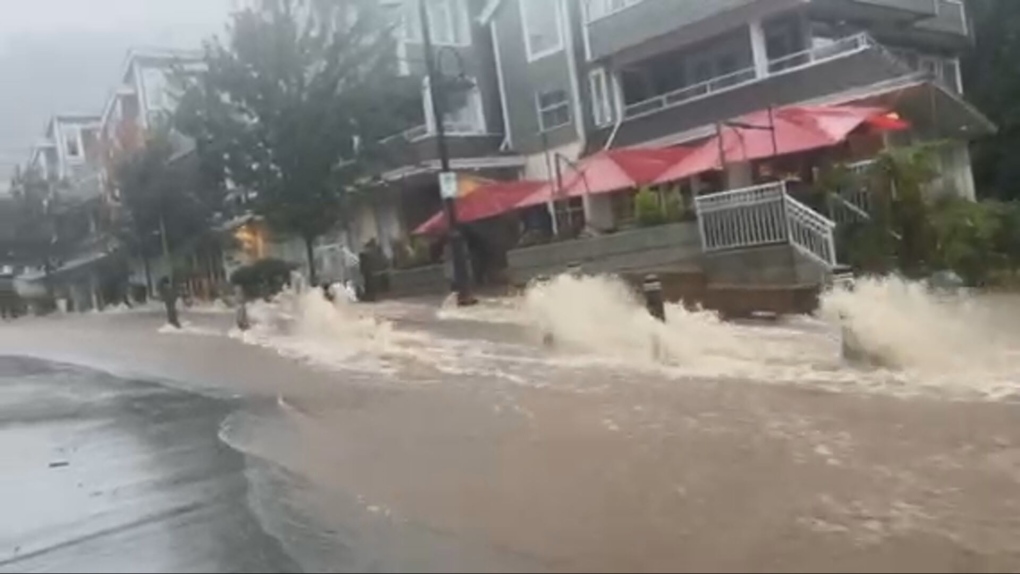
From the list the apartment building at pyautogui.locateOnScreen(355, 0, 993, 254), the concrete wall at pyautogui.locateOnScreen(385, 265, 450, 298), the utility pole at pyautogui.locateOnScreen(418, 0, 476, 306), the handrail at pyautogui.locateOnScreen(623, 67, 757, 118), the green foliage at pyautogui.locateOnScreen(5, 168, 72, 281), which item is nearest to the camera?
the green foliage at pyautogui.locateOnScreen(5, 168, 72, 281)

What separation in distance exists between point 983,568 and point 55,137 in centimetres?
1264

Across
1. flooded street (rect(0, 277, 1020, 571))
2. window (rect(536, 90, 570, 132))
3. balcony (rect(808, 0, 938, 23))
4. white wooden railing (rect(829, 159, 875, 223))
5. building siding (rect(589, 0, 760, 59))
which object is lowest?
flooded street (rect(0, 277, 1020, 571))

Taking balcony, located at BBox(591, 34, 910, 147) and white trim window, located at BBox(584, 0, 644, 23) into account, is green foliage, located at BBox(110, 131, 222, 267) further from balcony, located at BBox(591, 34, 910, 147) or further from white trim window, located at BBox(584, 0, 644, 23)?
white trim window, located at BBox(584, 0, 644, 23)

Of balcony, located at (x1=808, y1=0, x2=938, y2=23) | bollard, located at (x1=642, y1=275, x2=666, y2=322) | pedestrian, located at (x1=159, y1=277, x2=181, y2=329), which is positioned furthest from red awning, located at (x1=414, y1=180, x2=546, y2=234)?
bollard, located at (x1=642, y1=275, x2=666, y2=322)

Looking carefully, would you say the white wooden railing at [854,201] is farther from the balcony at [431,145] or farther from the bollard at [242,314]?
the balcony at [431,145]

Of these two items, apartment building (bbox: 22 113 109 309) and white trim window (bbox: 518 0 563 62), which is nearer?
apartment building (bbox: 22 113 109 309)

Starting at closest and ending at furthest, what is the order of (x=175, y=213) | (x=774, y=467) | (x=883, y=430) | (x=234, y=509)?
(x=234, y=509), (x=774, y=467), (x=883, y=430), (x=175, y=213)

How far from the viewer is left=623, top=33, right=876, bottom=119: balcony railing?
56.7 ft

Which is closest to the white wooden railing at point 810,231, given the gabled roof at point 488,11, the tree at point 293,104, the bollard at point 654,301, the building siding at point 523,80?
the bollard at point 654,301

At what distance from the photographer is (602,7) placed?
2106cm

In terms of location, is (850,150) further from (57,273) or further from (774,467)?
(774,467)

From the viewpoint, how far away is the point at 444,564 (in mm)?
4020

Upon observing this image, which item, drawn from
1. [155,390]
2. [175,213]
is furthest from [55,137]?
[155,390]

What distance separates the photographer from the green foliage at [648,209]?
14.7 m
